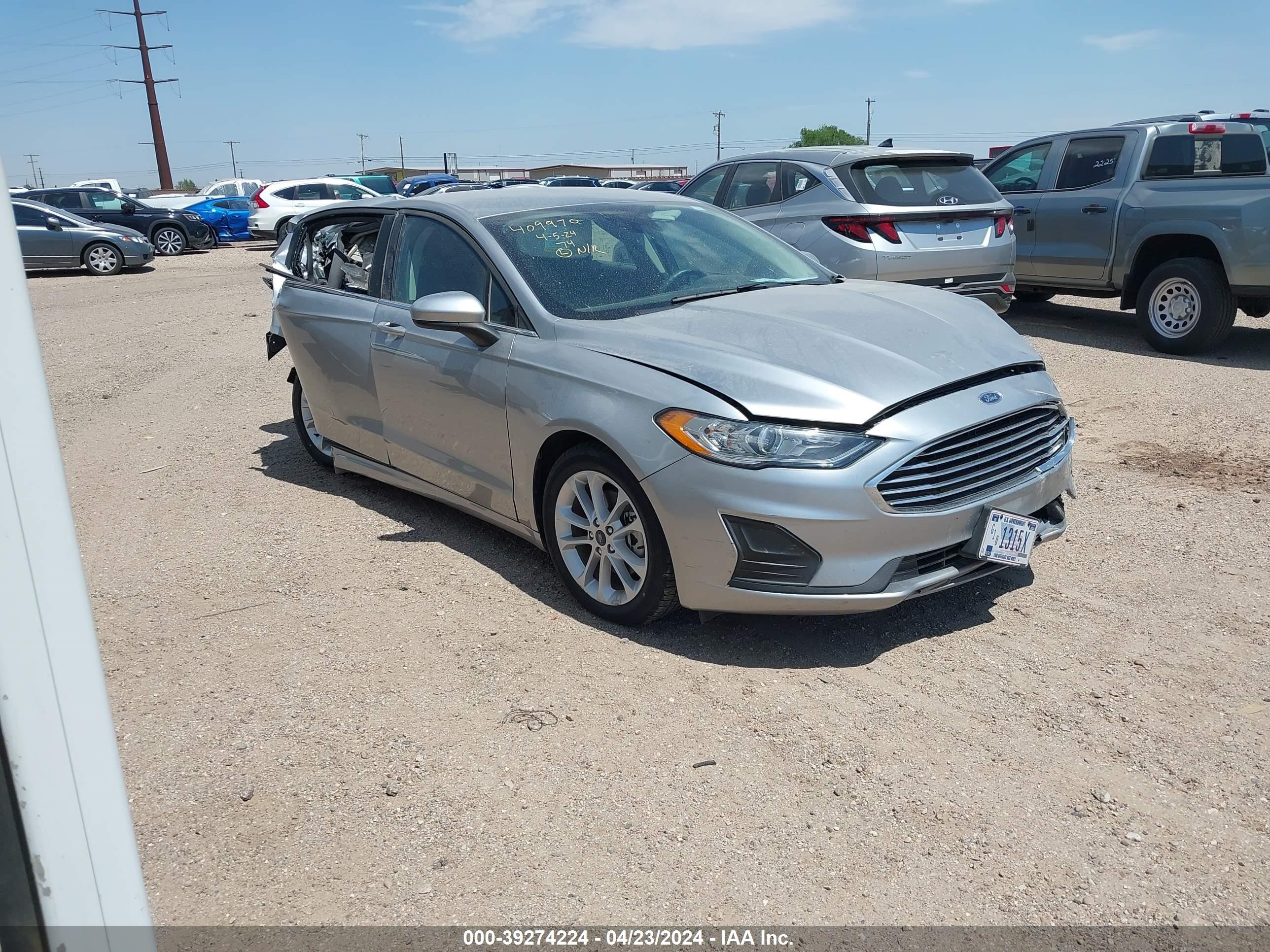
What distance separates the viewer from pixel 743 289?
486 centimetres

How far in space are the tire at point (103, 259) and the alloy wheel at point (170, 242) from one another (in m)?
4.84

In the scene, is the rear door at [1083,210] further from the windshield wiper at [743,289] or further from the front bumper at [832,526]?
the front bumper at [832,526]

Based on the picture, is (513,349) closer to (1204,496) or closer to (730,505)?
(730,505)

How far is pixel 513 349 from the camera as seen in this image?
14.5 feet

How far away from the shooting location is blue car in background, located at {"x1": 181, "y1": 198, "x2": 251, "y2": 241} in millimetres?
28500

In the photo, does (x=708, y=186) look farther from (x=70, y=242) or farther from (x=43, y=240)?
(x=43, y=240)

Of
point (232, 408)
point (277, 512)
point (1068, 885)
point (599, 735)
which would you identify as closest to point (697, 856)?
point (599, 735)

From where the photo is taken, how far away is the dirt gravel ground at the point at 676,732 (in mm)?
2648

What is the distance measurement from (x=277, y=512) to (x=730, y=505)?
127 inches

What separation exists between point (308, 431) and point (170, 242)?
813 inches

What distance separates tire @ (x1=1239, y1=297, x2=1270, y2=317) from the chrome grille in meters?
6.08

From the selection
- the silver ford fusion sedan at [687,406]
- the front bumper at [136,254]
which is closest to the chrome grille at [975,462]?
the silver ford fusion sedan at [687,406]

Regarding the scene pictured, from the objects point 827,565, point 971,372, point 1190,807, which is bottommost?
point 1190,807

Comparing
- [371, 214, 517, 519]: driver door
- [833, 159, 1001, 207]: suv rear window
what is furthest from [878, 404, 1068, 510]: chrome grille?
[833, 159, 1001, 207]: suv rear window
